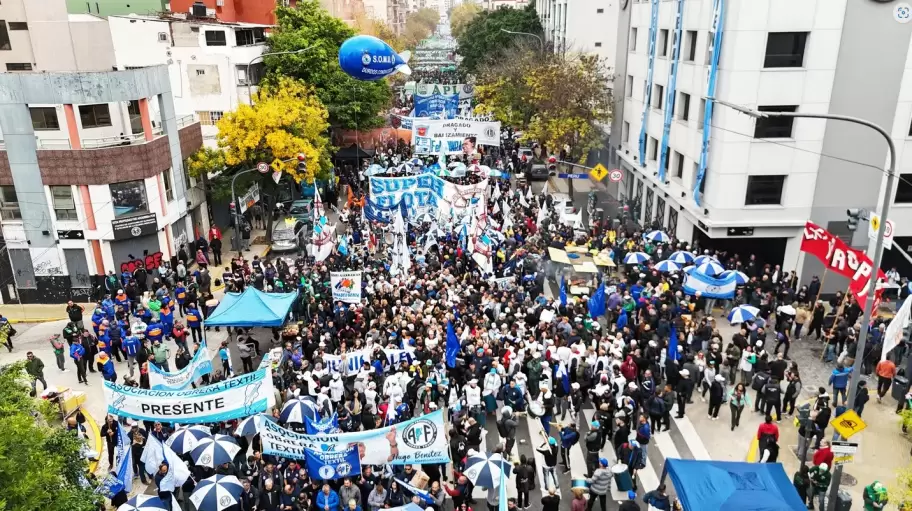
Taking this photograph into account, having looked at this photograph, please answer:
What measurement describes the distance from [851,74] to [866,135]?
232cm

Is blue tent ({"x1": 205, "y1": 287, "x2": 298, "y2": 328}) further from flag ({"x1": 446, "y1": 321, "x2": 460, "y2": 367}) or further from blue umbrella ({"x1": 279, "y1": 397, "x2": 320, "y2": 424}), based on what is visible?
blue umbrella ({"x1": 279, "y1": 397, "x2": 320, "y2": 424})

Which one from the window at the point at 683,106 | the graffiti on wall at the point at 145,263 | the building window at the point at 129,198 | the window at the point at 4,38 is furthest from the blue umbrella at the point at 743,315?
the window at the point at 4,38

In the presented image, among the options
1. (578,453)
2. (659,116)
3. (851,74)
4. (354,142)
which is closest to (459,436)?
(578,453)

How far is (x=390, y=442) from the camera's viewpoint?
1366 cm

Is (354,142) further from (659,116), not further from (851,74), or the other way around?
(851,74)

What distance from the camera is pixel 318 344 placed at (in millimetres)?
19219

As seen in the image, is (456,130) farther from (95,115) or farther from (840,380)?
(840,380)

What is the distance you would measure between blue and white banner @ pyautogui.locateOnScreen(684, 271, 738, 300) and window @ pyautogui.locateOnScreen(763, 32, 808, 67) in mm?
8122

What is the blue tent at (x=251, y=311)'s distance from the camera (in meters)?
20.3

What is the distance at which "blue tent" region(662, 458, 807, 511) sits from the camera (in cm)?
1150

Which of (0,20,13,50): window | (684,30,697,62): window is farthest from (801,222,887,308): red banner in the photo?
(0,20,13,50): window

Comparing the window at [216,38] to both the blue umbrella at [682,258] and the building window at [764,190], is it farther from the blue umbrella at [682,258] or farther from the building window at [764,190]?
the building window at [764,190]

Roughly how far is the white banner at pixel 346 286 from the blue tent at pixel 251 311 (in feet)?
4.81

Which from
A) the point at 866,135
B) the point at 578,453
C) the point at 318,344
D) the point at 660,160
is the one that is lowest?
the point at 578,453
